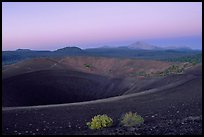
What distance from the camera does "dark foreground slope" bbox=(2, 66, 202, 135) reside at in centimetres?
1365

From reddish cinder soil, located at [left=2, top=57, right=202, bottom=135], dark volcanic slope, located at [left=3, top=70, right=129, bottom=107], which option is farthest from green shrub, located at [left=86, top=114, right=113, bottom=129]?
dark volcanic slope, located at [left=3, top=70, right=129, bottom=107]

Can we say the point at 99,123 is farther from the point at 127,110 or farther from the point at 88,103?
the point at 88,103

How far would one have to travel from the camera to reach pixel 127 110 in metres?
18.1

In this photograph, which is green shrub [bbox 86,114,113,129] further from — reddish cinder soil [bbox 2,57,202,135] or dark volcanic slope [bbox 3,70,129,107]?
dark volcanic slope [bbox 3,70,129,107]

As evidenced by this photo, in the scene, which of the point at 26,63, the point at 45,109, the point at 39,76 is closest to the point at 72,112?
the point at 45,109

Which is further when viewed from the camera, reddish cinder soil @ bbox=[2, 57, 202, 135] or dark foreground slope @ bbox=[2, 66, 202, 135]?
reddish cinder soil @ bbox=[2, 57, 202, 135]

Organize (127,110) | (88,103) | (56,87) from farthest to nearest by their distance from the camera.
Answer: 1. (56,87)
2. (88,103)
3. (127,110)

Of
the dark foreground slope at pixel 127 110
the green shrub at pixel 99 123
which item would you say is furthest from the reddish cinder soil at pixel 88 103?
the green shrub at pixel 99 123

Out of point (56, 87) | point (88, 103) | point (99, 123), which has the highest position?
point (99, 123)

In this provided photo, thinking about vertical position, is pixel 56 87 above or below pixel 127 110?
below

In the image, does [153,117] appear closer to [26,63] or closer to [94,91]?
[94,91]

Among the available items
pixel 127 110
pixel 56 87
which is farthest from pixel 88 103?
pixel 56 87

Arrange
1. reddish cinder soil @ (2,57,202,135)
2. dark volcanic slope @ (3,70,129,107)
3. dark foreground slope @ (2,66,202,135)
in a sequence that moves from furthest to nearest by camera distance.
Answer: dark volcanic slope @ (3,70,129,107)
reddish cinder soil @ (2,57,202,135)
dark foreground slope @ (2,66,202,135)

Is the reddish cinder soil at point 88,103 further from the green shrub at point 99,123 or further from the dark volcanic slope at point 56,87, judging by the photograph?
the green shrub at point 99,123
